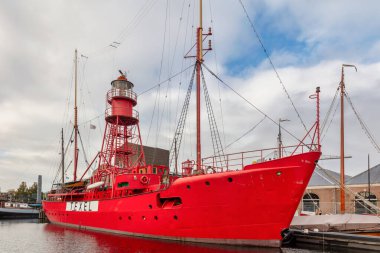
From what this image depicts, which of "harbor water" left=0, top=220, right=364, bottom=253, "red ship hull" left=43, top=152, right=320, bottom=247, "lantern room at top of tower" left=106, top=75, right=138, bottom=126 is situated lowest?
"harbor water" left=0, top=220, right=364, bottom=253

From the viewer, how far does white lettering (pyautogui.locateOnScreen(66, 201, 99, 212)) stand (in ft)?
82.8

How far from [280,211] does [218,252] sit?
3693mm

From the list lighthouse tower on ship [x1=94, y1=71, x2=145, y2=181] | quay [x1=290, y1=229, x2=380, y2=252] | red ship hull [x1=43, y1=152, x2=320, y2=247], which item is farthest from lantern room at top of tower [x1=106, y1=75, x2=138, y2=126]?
quay [x1=290, y1=229, x2=380, y2=252]

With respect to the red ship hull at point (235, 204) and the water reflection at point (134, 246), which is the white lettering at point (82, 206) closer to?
the water reflection at point (134, 246)

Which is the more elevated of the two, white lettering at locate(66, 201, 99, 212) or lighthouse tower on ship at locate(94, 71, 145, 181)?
lighthouse tower on ship at locate(94, 71, 145, 181)

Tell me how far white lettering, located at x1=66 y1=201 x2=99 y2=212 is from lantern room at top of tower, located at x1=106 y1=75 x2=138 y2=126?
7.65m

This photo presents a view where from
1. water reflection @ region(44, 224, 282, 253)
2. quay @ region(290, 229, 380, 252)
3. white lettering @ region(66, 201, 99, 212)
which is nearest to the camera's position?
quay @ region(290, 229, 380, 252)

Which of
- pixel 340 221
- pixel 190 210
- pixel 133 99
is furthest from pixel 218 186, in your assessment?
pixel 133 99

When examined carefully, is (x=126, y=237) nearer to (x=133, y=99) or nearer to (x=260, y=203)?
(x=260, y=203)

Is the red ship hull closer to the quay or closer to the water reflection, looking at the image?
the water reflection

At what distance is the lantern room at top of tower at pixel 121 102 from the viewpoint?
28766 mm

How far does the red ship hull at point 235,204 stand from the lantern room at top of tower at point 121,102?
1122cm

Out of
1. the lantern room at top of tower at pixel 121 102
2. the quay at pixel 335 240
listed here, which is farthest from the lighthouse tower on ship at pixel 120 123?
the quay at pixel 335 240

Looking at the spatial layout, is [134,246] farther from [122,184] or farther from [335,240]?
[335,240]
